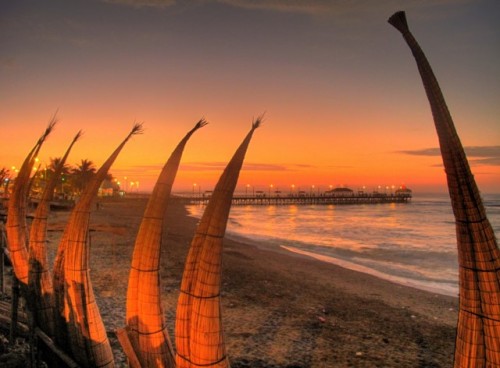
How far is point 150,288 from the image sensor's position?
3678mm

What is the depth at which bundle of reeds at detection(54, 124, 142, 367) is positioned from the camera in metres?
4.32

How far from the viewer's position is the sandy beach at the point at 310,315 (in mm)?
7051

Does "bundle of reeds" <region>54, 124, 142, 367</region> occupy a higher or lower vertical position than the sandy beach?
higher

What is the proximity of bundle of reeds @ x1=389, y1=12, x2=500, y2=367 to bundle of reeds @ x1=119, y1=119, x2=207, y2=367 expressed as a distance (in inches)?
89.1

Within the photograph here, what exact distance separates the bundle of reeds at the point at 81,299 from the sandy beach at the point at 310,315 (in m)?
1.63

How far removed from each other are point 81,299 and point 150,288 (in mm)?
1312

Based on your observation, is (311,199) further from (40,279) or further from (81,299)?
(81,299)

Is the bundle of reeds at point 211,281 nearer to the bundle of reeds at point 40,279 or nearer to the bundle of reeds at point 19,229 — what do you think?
the bundle of reeds at point 40,279

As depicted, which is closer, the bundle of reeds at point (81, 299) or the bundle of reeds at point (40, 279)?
the bundle of reeds at point (81, 299)

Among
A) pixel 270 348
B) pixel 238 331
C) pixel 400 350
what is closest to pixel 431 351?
pixel 400 350

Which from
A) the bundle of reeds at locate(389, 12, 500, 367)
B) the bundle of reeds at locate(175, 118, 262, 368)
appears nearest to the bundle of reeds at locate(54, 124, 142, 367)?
the bundle of reeds at locate(175, 118, 262, 368)

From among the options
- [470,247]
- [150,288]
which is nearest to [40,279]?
[150,288]

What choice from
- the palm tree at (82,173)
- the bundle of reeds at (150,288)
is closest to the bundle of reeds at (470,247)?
the bundle of reeds at (150,288)

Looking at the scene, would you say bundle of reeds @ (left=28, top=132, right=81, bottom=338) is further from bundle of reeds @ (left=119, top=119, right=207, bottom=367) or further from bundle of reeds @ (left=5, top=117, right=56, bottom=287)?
bundle of reeds @ (left=119, top=119, right=207, bottom=367)
